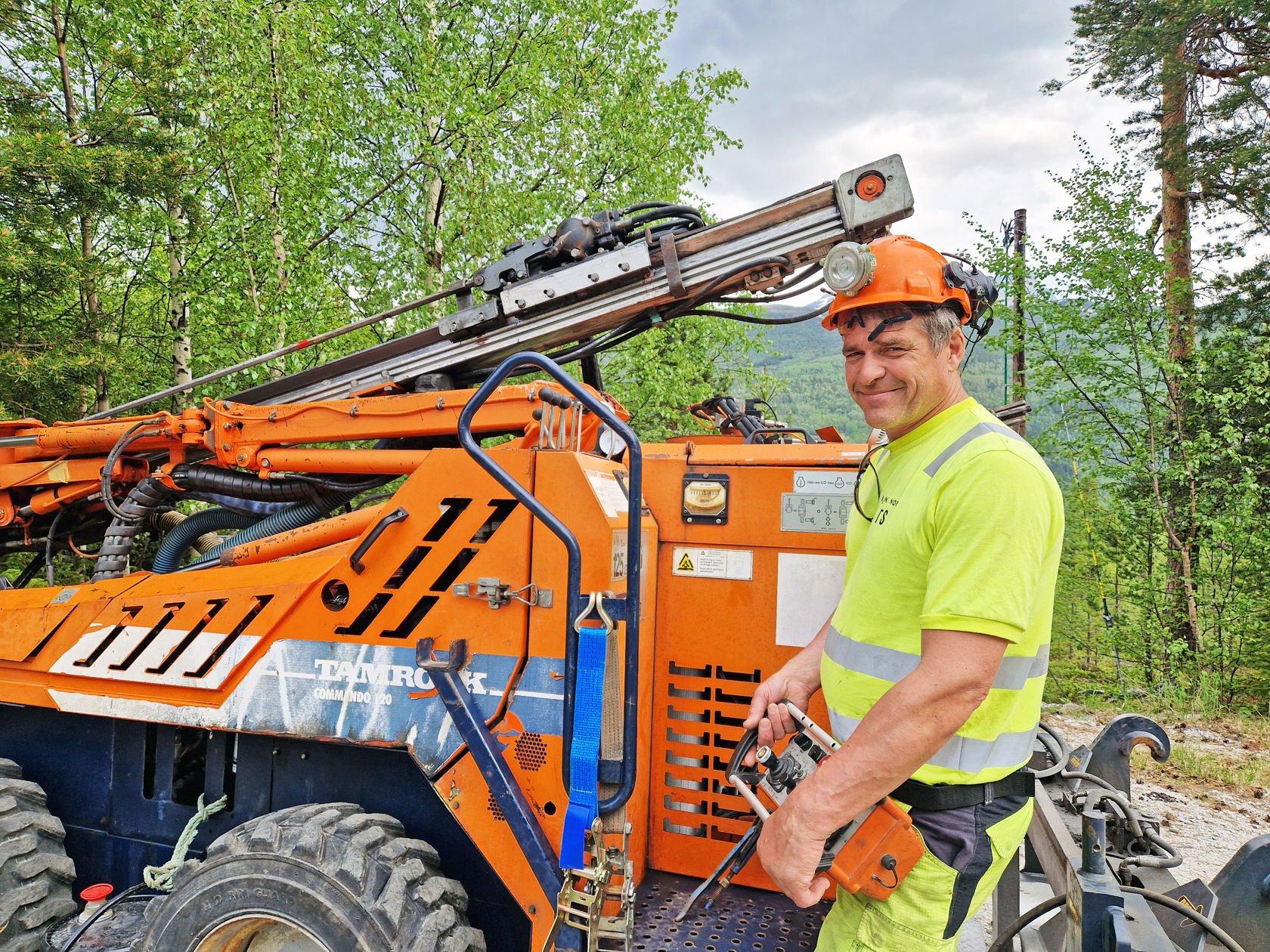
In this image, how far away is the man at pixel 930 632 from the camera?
147 cm

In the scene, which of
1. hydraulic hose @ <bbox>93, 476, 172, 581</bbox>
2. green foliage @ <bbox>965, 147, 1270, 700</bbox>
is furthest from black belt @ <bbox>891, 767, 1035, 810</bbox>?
green foliage @ <bbox>965, 147, 1270, 700</bbox>

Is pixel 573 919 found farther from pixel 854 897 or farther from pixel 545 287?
pixel 545 287

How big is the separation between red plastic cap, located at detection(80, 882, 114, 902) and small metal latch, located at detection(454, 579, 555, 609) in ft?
6.72

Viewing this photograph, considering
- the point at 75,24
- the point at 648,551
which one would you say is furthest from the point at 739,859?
the point at 75,24

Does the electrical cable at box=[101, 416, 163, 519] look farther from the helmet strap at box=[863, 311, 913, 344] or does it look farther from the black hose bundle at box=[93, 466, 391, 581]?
the helmet strap at box=[863, 311, 913, 344]

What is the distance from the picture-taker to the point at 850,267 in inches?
70.0

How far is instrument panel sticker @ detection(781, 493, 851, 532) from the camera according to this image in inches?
103

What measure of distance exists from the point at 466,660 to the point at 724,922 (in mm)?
1212

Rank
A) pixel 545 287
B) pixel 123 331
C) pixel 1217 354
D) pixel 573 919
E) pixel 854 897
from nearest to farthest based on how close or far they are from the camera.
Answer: pixel 854 897 → pixel 573 919 → pixel 545 287 → pixel 1217 354 → pixel 123 331

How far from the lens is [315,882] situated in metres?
2.22

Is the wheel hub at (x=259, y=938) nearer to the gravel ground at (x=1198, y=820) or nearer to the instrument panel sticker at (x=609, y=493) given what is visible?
the instrument panel sticker at (x=609, y=493)

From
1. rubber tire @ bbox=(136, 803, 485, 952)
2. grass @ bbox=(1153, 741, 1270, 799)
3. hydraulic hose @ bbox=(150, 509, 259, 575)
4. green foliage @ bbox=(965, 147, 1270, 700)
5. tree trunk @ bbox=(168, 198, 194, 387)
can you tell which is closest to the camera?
rubber tire @ bbox=(136, 803, 485, 952)

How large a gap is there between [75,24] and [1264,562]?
55.5ft

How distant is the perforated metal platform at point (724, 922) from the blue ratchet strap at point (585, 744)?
21.4 inches
